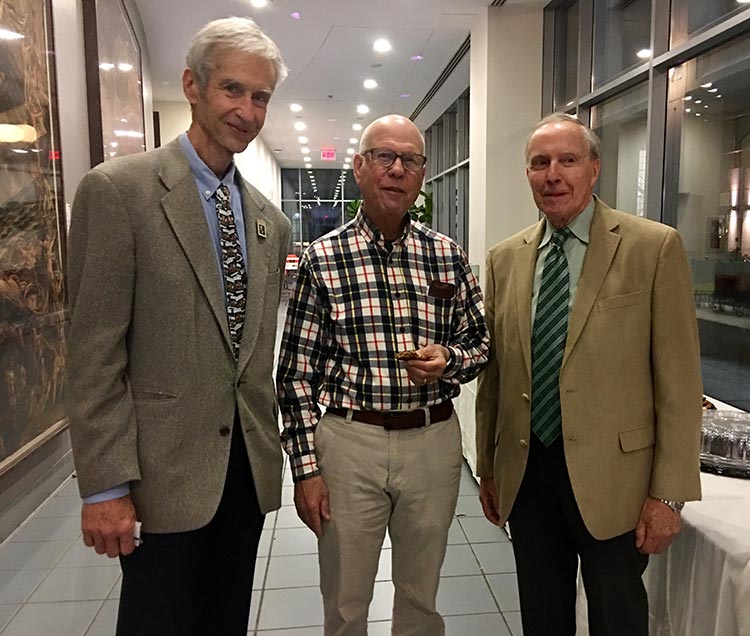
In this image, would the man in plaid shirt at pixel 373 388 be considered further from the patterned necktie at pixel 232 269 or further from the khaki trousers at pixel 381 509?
the patterned necktie at pixel 232 269

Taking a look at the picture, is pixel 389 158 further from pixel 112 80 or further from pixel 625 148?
pixel 112 80

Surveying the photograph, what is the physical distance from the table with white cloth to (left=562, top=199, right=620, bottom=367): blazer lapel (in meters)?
0.59

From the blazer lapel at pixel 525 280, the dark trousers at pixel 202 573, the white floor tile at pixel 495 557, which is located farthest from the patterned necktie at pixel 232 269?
the white floor tile at pixel 495 557

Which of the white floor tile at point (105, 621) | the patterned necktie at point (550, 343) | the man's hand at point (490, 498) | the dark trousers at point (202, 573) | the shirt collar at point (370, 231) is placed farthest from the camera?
the white floor tile at point (105, 621)

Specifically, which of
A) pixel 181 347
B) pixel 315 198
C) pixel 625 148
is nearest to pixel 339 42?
pixel 625 148

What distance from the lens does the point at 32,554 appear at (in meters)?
2.97

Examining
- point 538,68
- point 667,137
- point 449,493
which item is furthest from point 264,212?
point 538,68

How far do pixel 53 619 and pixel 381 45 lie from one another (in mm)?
6000

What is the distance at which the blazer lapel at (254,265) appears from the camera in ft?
4.55

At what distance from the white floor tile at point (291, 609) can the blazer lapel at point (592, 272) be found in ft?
5.64

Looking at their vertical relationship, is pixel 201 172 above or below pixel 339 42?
below

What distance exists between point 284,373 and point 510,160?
160 inches

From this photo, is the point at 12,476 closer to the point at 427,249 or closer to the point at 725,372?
the point at 427,249

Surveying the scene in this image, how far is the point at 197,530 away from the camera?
4.50 ft
